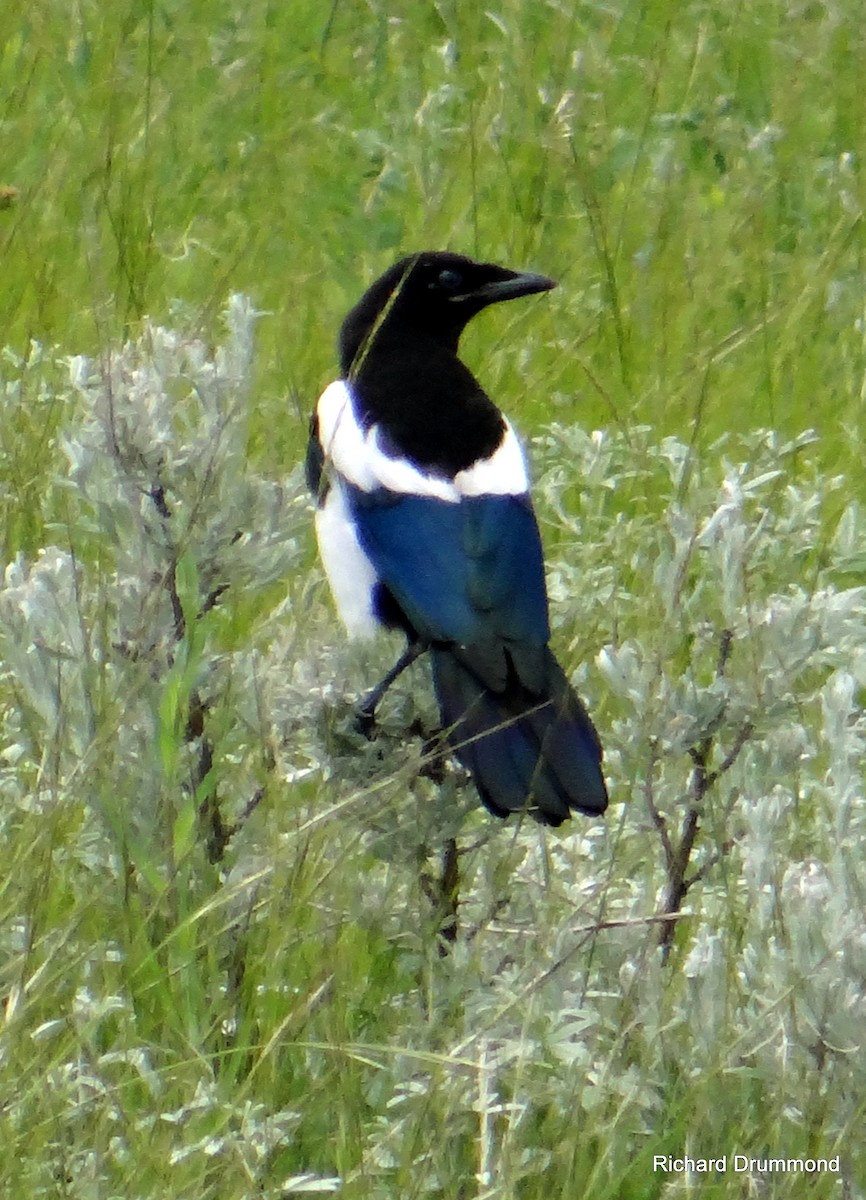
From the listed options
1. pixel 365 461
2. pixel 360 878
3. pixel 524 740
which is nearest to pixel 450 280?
pixel 365 461

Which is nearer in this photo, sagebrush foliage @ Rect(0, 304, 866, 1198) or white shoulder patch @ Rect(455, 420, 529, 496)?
sagebrush foliage @ Rect(0, 304, 866, 1198)

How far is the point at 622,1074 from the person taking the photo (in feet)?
6.57

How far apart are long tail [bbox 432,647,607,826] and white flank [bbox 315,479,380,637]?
0.29 meters

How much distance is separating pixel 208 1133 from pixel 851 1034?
59 cm

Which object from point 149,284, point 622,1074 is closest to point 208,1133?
point 622,1074

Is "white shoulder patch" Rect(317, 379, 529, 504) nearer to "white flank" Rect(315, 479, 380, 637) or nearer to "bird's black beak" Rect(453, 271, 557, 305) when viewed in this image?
"white flank" Rect(315, 479, 380, 637)

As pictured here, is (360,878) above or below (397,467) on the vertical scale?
below

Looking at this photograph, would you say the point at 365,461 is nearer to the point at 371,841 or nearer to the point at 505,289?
the point at 505,289

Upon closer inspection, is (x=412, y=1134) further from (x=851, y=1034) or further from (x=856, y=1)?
(x=856, y=1)

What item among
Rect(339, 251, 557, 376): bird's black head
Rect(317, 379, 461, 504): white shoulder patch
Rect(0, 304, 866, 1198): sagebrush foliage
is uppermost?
Rect(339, 251, 557, 376): bird's black head

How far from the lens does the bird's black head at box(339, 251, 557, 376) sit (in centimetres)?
319

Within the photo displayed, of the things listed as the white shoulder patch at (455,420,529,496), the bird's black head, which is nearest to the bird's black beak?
the bird's black head

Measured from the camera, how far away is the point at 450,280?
321cm

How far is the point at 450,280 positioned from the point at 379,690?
2.79 feet
